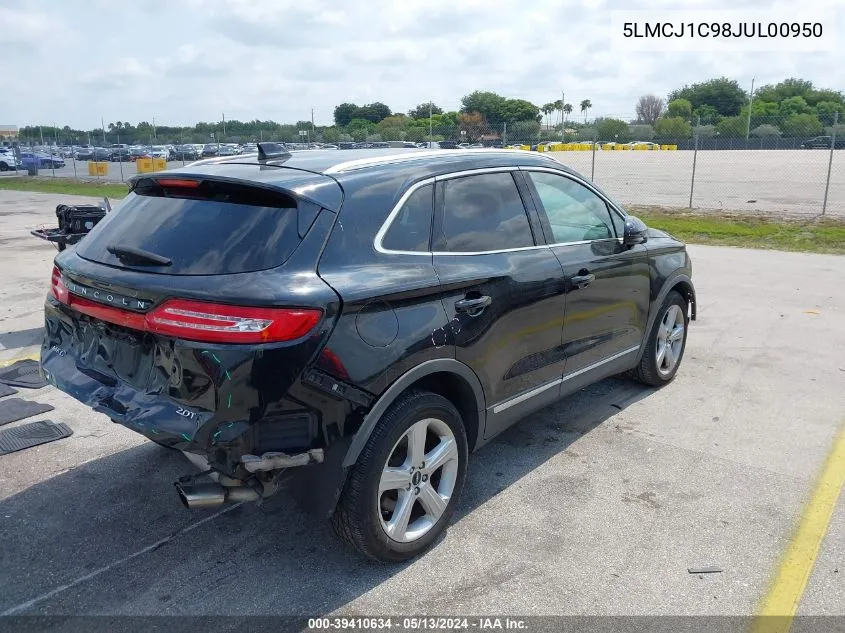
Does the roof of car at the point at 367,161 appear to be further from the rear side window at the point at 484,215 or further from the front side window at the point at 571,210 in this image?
the front side window at the point at 571,210

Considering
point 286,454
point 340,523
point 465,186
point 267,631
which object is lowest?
point 267,631

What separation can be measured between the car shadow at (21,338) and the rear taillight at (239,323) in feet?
15.3

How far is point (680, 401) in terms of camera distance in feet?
17.5

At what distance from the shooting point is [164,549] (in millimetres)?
3439

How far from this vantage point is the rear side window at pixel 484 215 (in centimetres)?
360

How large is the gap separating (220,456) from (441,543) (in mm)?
1274

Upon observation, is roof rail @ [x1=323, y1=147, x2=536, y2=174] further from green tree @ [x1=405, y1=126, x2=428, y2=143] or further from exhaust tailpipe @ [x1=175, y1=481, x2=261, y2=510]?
green tree @ [x1=405, y1=126, x2=428, y2=143]

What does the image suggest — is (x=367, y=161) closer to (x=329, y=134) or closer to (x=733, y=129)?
(x=329, y=134)

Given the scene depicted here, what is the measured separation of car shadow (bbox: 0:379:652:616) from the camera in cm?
306

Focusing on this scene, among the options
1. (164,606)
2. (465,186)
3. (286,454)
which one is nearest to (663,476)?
(465,186)

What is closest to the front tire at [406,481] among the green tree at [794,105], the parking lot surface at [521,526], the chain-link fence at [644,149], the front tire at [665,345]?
the parking lot surface at [521,526]

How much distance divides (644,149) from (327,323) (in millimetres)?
54466

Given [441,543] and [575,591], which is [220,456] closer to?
[441,543]

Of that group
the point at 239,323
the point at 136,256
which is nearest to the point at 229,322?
the point at 239,323
